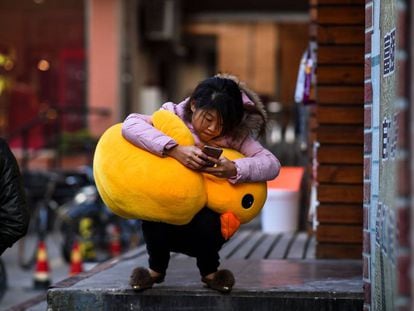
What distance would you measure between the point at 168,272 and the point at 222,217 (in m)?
1.34

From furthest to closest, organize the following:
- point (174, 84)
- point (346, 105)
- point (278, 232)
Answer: point (174, 84) → point (278, 232) → point (346, 105)

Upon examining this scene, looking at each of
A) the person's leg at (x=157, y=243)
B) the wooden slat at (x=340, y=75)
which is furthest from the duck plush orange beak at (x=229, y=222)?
the wooden slat at (x=340, y=75)

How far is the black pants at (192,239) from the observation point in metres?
5.16

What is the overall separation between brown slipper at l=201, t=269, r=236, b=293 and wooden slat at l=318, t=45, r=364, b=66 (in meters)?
2.54

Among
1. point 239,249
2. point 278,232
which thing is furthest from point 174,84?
point 239,249

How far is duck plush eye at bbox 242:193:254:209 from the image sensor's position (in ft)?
16.9

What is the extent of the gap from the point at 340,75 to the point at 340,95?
0.53ft

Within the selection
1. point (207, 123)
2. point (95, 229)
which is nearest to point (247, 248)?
point (207, 123)

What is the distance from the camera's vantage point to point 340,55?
7488mm

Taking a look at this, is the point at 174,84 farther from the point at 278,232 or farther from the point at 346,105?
the point at 346,105

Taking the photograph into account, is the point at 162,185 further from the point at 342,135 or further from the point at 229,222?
the point at 342,135

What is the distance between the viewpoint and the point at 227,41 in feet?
66.5

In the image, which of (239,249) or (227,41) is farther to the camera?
(227,41)

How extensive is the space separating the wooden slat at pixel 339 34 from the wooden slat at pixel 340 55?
0.16 ft
